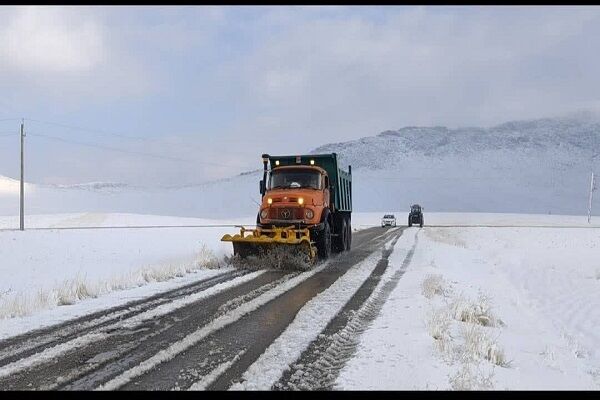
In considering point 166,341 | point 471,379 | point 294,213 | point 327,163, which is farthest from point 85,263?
point 471,379

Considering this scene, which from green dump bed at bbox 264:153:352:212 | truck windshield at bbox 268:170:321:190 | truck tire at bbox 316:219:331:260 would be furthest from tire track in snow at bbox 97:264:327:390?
green dump bed at bbox 264:153:352:212

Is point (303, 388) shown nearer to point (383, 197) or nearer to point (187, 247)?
point (187, 247)

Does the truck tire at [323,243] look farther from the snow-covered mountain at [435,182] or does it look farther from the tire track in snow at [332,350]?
the snow-covered mountain at [435,182]

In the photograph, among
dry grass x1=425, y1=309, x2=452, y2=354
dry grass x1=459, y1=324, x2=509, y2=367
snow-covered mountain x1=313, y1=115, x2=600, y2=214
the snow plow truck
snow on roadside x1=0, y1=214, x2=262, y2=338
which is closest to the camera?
dry grass x1=459, y1=324, x2=509, y2=367

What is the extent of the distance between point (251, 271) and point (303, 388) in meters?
7.81

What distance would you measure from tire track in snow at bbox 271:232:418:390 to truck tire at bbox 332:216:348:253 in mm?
8210

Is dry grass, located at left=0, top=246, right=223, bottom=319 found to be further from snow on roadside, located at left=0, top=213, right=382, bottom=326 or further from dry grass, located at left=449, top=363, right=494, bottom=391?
dry grass, located at left=449, top=363, right=494, bottom=391

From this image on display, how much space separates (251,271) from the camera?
11.6 metres

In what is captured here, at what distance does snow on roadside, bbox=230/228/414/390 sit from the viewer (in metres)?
4.13

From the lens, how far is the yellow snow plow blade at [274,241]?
39.7 feet

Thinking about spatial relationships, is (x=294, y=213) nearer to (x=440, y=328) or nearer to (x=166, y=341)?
(x=440, y=328)

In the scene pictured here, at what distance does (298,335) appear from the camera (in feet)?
18.3

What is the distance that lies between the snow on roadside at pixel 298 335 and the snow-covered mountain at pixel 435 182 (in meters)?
80.5

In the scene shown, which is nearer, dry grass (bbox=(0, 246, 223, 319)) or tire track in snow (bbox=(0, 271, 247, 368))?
tire track in snow (bbox=(0, 271, 247, 368))
